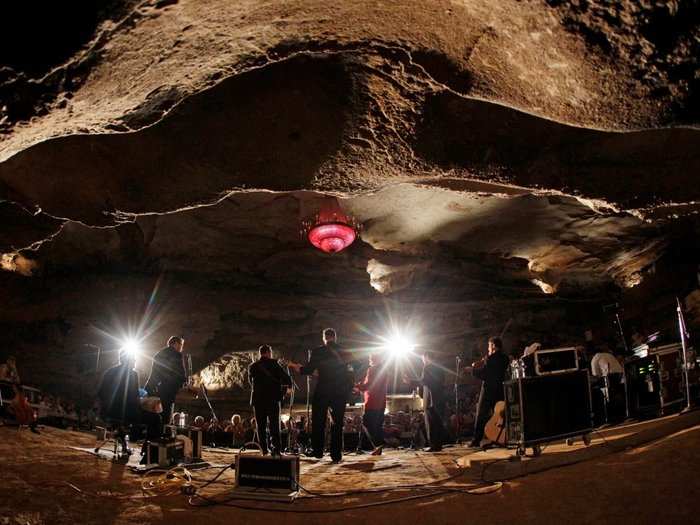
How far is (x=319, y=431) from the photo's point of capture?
24.3ft

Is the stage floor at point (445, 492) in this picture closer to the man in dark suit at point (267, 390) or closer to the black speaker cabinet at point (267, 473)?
the black speaker cabinet at point (267, 473)

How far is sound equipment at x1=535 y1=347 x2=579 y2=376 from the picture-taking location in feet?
20.7

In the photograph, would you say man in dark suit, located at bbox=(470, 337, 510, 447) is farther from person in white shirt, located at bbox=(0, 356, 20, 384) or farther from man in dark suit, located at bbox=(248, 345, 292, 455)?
person in white shirt, located at bbox=(0, 356, 20, 384)

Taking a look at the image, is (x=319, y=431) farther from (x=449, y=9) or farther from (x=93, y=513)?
(x=449, y=9)

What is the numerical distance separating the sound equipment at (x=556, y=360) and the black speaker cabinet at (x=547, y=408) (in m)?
0.25

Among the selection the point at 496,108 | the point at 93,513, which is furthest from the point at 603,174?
the point at 93,513

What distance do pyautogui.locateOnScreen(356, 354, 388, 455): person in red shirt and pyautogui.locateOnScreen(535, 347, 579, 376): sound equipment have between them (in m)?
2.92

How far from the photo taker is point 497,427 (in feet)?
23.8

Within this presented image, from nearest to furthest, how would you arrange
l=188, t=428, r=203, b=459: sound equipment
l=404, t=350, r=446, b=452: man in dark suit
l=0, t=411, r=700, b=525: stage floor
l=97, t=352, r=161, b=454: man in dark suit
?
l=0, t=411, r=700, b=525: stage floor
l=97, t=352, r=161, b=454: man in dark suit
l=188, t=428, r=203, b=459: sound equipment
l=404, t=350, r=446, b=452: man in dark suit

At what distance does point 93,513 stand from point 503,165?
528 cm

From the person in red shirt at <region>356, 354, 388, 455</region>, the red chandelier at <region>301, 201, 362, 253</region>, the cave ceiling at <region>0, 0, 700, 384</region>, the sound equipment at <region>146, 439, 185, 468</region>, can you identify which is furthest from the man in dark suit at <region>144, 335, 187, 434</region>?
the red chandelier at <region>301, 201, 362, 253</region>

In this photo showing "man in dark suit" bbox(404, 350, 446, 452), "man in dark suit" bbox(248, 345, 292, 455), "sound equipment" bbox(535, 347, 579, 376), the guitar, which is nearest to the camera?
"sound equipment" bbox(535, 347, 579, 376)

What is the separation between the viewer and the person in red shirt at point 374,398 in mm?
8438

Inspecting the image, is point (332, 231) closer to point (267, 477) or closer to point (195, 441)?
point (195, 441)
